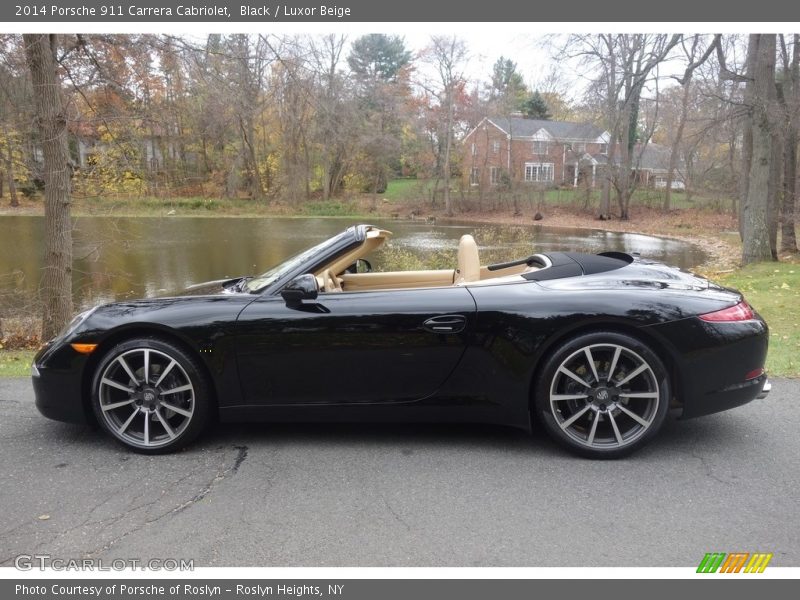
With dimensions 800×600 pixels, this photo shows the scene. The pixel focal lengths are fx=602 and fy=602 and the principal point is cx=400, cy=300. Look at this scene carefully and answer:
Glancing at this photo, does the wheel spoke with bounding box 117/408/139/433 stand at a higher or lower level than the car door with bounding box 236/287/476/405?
lower

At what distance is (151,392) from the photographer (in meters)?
3.52

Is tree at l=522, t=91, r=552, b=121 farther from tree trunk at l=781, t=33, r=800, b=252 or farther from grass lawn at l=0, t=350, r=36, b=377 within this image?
grass lawn at l=0, t=350, r=36, b=377

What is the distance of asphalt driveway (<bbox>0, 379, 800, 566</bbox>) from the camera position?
2.52 m

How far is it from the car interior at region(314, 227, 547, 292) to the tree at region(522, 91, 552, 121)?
58555 mm

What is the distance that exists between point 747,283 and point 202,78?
10.4 m

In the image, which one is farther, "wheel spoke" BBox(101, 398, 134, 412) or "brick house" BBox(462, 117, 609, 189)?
"brick house" BBox(462, 117, 609, 189)

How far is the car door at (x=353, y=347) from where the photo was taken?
11.2ft

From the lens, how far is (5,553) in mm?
2514

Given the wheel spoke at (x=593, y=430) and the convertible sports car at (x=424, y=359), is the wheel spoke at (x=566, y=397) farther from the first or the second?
the wheel spoke at (x=593, y=430)

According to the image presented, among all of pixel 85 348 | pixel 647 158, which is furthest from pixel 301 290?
pixel 647 158

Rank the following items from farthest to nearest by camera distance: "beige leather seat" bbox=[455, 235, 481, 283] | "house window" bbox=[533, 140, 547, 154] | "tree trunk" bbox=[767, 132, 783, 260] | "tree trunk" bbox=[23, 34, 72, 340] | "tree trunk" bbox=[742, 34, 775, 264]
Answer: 1. "house window" bbox=[533, 140, 547, 154]
2. "tree trunk" bbox=[767, 132, 783, 260]
3. "tree trunk" bbox=[742, 34, 775, 264]
4. "tree trunk" bbox=[23, 34, 72, 340]
5. "beige leather seat" bbox=[455, 235, 481, 283]

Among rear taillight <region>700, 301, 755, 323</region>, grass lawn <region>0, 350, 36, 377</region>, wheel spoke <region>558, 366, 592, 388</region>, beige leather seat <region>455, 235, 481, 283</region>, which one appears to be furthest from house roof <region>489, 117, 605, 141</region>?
wheel spoke <region>558, 366, 592, 388</region>

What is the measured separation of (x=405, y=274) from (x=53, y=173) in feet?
22.2
